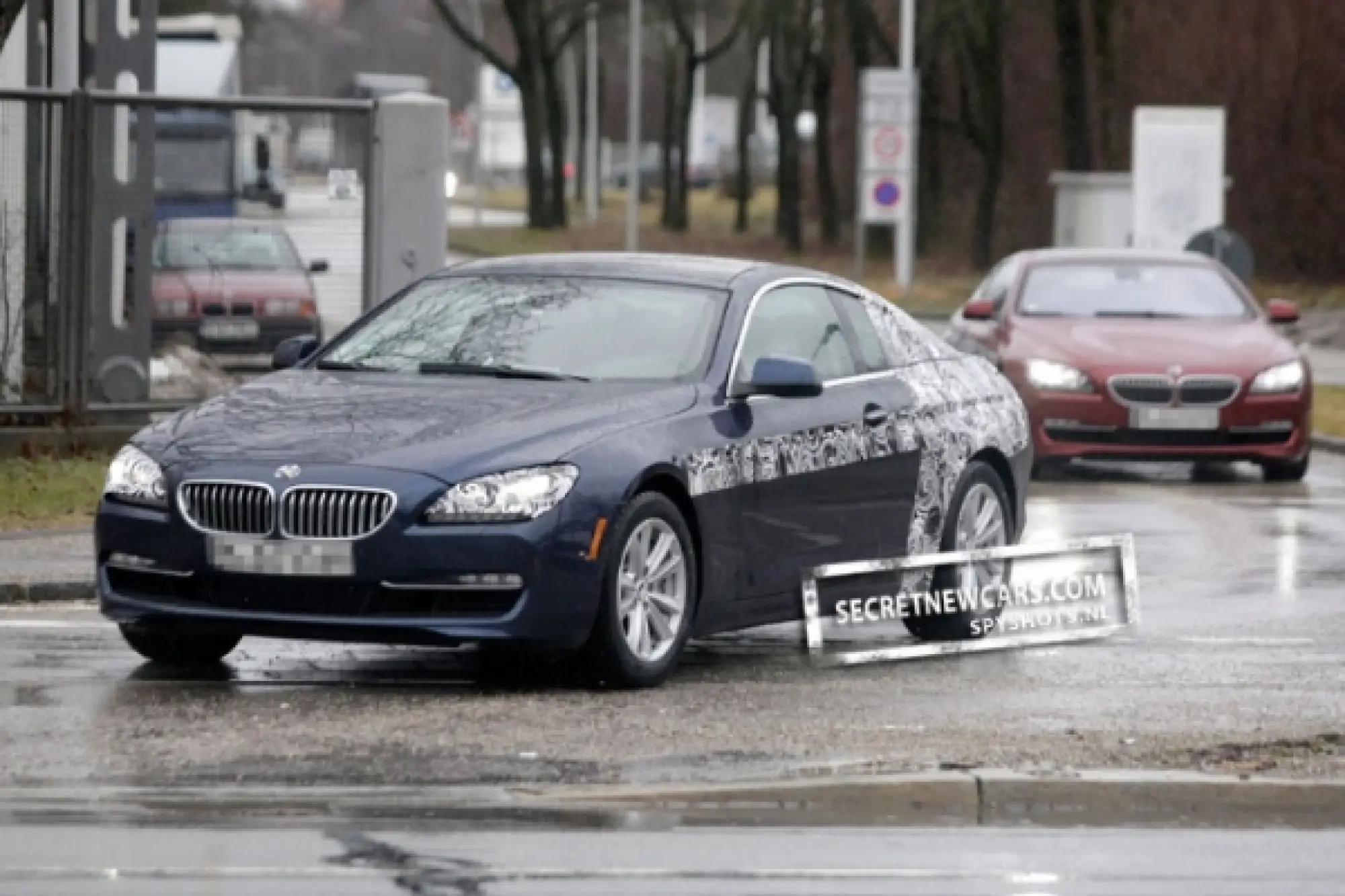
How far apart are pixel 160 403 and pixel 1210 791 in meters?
11.7

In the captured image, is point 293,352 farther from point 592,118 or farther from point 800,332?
point 592,118

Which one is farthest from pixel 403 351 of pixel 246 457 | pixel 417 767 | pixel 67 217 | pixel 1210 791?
pixel 67 217

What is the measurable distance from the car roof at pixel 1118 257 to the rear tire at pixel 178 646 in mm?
11493

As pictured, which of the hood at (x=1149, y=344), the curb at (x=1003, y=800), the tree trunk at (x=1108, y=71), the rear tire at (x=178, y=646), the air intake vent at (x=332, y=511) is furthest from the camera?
the tree trunk at (x=1108, y=71)

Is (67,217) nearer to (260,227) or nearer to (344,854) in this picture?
(260,227)

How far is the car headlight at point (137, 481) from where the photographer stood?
397 inches

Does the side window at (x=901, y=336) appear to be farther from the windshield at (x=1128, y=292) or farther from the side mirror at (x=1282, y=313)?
the side mirror at (x=1282, y=313)

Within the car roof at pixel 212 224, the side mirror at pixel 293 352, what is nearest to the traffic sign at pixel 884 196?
the car roof at pixel 212 224

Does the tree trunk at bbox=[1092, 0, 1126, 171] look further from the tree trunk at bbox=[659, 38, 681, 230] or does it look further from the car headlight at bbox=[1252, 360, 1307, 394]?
the car headlight at bbox=[1252, 360, 1307, 394]

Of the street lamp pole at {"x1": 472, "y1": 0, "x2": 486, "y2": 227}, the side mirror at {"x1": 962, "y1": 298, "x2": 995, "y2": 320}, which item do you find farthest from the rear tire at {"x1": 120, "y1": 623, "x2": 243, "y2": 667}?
the street lamp pole at {"x1": 472, "y1": 0, "x2": 486, "y2": 227}

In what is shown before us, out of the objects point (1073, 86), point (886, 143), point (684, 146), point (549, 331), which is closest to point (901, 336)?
point (549, 331)

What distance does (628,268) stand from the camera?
11.4 metres

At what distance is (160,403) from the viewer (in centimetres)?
1905

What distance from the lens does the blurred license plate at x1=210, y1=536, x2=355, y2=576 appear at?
32.0ft
